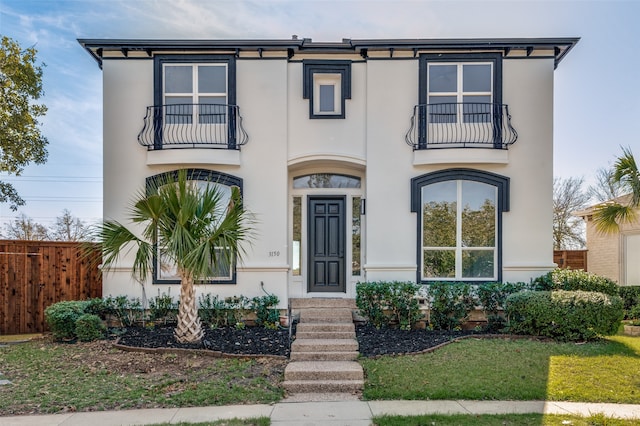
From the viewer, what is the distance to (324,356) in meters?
7.86

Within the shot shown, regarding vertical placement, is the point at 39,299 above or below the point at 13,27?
below

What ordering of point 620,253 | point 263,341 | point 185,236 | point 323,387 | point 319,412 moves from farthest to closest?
point 620,253 → point 263,341 → point 185,236 → point 323,387 → point 319,412

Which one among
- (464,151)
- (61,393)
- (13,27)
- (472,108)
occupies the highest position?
(13,27)

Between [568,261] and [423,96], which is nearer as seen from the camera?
[423,96]

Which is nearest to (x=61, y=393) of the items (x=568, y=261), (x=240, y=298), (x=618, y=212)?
(x=240, y=298)

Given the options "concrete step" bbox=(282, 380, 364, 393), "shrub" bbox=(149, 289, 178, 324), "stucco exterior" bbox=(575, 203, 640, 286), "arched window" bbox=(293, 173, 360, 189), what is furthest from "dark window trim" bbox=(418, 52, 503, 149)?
"shrub" bbox=(149, 289, 178, 324)

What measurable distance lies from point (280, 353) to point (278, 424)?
2.66 m

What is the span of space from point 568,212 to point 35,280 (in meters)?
25.5

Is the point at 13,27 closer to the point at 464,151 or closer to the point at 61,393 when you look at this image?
the point at 61,393

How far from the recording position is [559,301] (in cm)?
866

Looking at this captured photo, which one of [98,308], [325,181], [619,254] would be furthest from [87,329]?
[619,254]

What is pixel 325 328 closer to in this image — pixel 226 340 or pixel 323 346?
pixel 323 346

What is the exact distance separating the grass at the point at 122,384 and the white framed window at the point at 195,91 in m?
5.39

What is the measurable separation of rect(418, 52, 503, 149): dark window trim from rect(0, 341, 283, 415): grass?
21.5 ft
